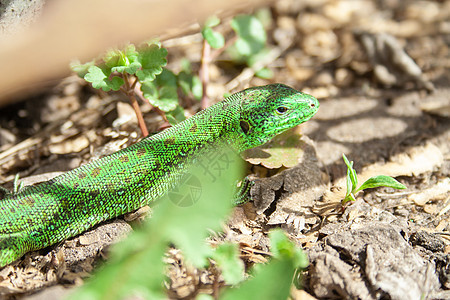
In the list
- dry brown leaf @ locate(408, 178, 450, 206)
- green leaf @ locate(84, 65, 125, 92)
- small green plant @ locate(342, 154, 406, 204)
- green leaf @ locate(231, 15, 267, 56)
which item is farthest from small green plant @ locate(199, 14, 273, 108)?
dry brown leaf @ locate(408, 178, 450, 206)

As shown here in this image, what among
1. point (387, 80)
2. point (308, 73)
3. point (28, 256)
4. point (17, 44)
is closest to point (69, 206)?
point (28, 256)

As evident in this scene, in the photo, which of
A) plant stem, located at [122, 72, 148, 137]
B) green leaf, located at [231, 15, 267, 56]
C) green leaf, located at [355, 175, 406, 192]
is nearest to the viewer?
green leaf, located at [355, 175, 406, 192]

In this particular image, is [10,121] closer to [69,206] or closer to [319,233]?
[69,206]

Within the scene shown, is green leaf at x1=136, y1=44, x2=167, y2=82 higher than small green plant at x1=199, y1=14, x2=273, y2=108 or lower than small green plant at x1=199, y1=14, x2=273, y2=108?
higher

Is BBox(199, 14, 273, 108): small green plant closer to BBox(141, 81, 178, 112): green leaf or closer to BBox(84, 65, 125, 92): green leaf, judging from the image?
BBox(141, 81, 178, 112): green leaf

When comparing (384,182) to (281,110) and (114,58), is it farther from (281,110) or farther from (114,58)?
(114,58)

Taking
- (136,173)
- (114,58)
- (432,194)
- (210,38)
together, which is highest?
(114,58)

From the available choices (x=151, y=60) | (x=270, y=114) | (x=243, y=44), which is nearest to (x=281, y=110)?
(x=270, y=114)
